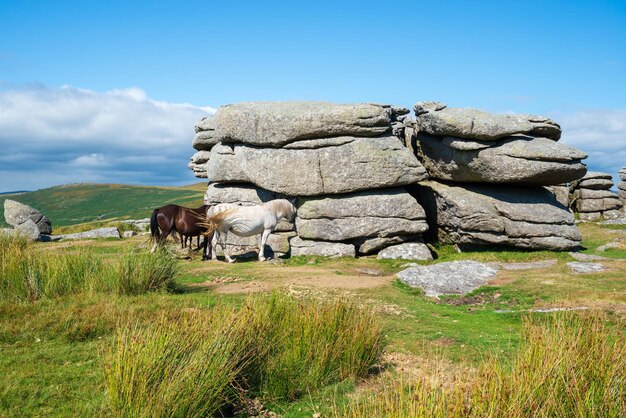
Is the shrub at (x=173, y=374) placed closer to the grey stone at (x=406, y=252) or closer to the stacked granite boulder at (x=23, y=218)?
the grey stone at (x=406, y=252)

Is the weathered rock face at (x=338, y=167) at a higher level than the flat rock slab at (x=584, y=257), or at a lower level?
higher

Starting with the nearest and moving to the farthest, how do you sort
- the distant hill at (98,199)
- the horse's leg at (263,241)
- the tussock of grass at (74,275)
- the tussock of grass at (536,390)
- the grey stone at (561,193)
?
the tussock of grass at (536,390)
the tussock of grass at (74,275)
the horse's leg at (263,241)
the grey stone at (561,193)
the distant hill at (98,199)

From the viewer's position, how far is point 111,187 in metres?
118

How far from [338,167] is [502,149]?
6.76 m

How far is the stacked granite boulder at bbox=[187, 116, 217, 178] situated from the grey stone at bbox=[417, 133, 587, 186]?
1298cm

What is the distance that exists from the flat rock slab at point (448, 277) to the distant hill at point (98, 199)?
73.0 m

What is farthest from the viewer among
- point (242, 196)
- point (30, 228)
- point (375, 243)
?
point (30, 228)

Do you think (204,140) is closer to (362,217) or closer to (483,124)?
(362,217)

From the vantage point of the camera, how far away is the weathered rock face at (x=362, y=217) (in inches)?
808

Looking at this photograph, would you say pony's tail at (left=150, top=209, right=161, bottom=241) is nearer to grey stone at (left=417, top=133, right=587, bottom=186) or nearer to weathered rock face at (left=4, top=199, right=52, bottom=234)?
grey stone at (left=417, top=133, right=587, bottom=186)

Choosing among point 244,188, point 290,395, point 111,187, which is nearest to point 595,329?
point 290,395

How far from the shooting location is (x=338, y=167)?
20.5 meters

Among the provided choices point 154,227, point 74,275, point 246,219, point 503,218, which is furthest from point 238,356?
point 503,218

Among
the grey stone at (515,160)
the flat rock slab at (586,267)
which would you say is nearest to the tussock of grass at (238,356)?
the flat rock slab at (586,267)
